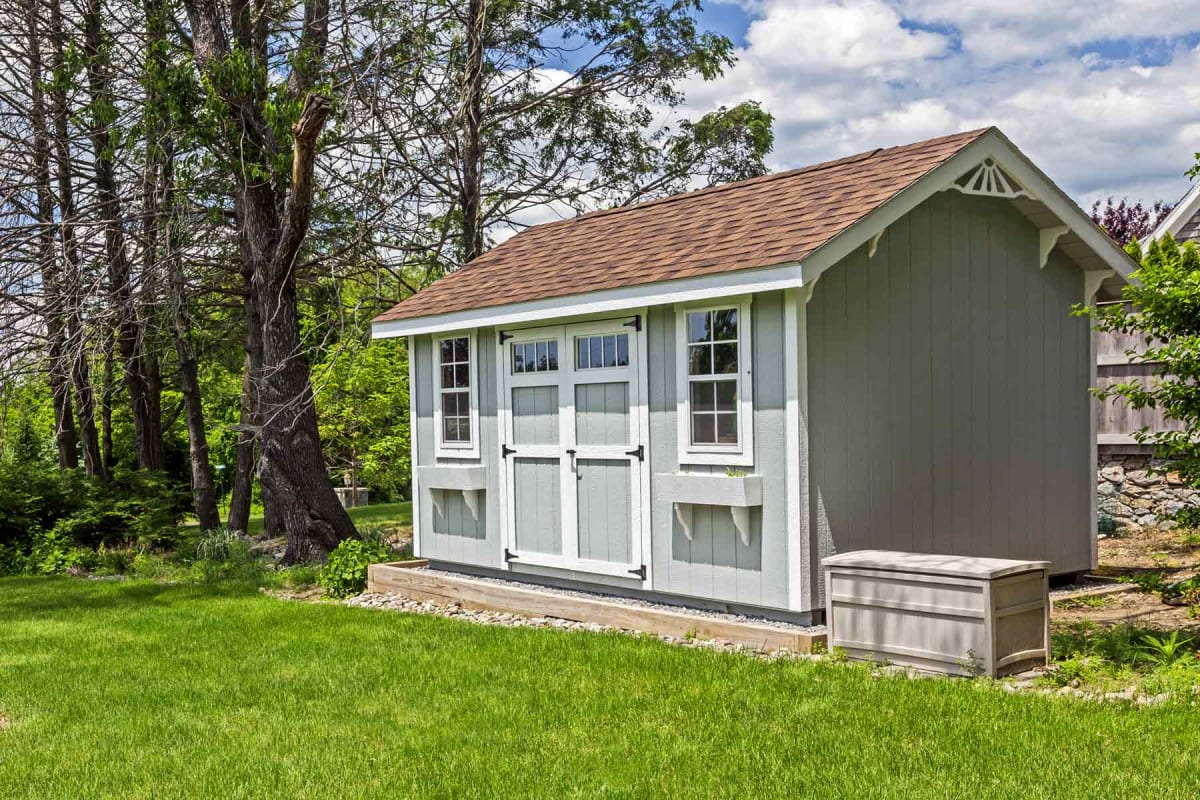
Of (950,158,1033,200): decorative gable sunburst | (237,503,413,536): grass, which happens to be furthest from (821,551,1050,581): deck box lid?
(237,503,413,536): grass

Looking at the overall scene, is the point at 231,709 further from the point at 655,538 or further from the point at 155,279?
the point at 155,279

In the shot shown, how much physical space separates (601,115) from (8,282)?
28.7ft

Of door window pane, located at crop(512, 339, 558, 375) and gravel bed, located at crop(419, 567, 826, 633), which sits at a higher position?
door window pane, located at crop(512, 339, 558, 375)

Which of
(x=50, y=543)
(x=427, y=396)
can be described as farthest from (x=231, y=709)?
(x=50, y=543)

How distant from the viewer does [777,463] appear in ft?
24.3

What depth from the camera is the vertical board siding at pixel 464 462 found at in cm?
994

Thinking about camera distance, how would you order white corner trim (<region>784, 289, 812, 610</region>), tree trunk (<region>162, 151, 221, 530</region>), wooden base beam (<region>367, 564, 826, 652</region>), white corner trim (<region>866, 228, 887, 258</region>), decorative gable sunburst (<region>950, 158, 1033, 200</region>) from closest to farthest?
wooden base beam (<region>367, 564, 826, 652</region>), white corner trim (<region>784, 289, 812, 610</region>), white corner trim (<region>866, 228, 887, 258</region>), decorative gable sunburst (<region>950, 158, 1033, 200</region>), tree trunk (<region>162, 151, 221, 530</region>)

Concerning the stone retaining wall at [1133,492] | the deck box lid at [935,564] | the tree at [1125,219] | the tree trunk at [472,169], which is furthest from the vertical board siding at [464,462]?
the tree at [1125,219]

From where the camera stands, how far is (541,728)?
5.34 meters

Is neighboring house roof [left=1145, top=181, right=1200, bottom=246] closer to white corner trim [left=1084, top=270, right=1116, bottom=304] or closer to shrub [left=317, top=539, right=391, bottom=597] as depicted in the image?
white corner trim [left=1084, top=270, right=1116, bottom=304]

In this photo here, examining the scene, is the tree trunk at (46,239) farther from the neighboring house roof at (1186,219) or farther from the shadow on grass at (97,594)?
the neighboring house roof at (1186,219)

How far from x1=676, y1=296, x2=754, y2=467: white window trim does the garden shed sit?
2 cm

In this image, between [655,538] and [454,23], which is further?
[454,23]

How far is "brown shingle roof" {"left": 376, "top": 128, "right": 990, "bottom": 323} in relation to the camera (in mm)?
7598
